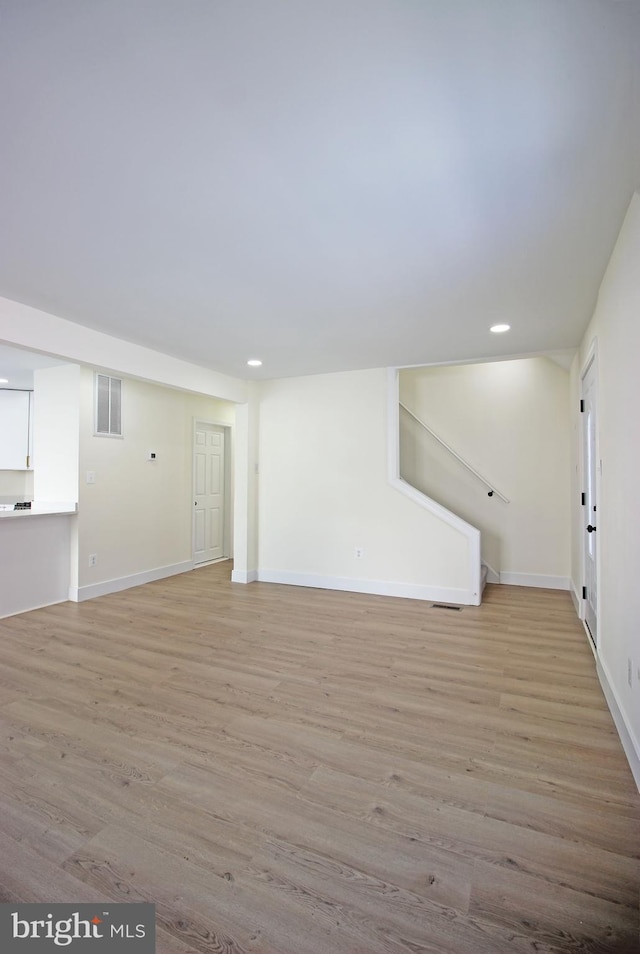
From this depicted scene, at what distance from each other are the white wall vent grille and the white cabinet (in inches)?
55.8

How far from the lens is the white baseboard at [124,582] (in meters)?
4.63

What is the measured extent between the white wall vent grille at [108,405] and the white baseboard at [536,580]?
16.3ft

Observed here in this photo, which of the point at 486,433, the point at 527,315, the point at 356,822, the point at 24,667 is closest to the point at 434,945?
the point at 356,822

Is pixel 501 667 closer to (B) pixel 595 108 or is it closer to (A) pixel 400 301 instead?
(A) pixel 400 301

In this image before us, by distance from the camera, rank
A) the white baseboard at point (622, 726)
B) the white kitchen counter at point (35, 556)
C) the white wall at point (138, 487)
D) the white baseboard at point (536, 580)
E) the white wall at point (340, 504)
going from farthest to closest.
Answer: the white baseboard at point (536, 580)
the white wall at point (340, 504)
the white wall at point (138, 487)
the white kitchen counter at point (35, 556)
the white baseboard at point (622, 726)

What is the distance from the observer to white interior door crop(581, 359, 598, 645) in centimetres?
325

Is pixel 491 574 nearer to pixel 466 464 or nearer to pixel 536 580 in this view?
pixel 536 580

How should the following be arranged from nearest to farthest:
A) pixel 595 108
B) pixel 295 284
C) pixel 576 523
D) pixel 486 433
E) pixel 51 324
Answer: pixel 595 108 → pixel 295 284 → pixel 51 324 → pixel 576 523 → pixel 486 433

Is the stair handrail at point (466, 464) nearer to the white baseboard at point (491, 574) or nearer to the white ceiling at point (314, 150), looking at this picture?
the white baseboard at point (491, 574)

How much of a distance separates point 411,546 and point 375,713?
2.56 m

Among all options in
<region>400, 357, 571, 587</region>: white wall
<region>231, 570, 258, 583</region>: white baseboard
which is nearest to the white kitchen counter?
<region>231, 570, 258, 583</region>: white baseboard

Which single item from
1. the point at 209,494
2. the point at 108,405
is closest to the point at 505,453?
the point at 209,494

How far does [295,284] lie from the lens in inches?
106

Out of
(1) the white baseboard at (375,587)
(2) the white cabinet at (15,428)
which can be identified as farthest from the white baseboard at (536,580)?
(2) the white cabinet at (15,428)
